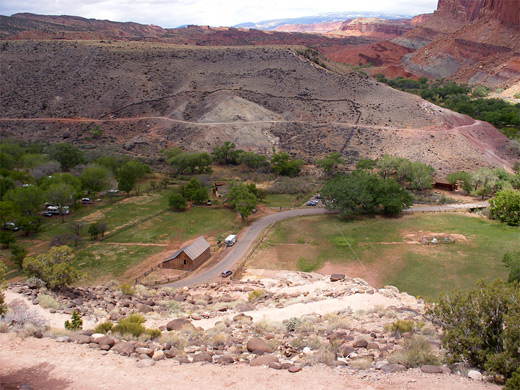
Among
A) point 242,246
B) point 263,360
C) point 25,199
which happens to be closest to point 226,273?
point 242,246

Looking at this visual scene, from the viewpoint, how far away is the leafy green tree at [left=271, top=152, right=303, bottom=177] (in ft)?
222

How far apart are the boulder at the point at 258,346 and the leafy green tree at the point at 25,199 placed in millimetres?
39475

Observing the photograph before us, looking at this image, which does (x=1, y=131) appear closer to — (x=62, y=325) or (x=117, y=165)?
(x=117, y=165)

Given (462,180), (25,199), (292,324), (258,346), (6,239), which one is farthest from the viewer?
(462,180)

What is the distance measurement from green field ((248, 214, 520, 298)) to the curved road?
1.64m

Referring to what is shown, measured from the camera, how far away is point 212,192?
60.7 meters

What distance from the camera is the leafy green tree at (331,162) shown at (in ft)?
219

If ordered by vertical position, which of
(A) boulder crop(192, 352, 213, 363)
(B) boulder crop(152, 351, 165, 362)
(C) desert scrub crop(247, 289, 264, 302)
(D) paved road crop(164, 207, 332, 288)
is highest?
(B) boulder crop(152, 351, 165, 362)

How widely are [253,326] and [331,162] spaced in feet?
167

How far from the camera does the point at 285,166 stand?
67562 mm

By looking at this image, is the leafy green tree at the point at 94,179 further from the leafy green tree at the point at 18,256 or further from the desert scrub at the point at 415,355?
the desert scrub at the point at 415,355

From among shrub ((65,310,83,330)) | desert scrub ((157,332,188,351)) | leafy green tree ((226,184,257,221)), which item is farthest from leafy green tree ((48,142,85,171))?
desert scrub ((157,332,188,351))

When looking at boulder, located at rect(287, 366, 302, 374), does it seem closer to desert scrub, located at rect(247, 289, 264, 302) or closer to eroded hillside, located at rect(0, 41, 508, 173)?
desert scrub, located at rect(247, 289, 264, 302)

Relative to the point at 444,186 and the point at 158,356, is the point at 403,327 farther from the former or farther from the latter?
the point at 444,186
